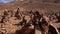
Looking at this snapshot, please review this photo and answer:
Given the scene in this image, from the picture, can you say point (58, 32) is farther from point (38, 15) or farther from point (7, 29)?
point (7, 29)

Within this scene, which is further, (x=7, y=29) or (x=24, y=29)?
(x=7, y=29)

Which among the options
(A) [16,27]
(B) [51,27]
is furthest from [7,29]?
(B) [51,27]

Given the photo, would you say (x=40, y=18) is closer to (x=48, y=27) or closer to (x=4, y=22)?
(x=48, y=27)

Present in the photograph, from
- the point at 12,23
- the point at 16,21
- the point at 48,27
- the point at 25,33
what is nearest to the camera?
the point at 25,33

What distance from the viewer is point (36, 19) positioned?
466 cm

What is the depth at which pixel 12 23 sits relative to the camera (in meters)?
5.22

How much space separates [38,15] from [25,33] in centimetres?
78

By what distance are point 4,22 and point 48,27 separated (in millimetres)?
1149

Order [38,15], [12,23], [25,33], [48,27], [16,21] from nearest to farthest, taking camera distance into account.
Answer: [25,33]
[48,27]
[38,15]
[12,23]
[16,21]

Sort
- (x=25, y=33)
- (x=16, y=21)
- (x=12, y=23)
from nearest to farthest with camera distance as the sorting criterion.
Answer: (x=25, y=33), (x=12, y=23), (x=16, y=21)

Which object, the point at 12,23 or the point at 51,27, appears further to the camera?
the point at 12,23

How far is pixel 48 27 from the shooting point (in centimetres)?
454

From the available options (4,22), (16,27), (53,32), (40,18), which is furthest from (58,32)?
(4,22)

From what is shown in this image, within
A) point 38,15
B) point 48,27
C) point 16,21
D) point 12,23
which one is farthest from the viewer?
point 16,21
